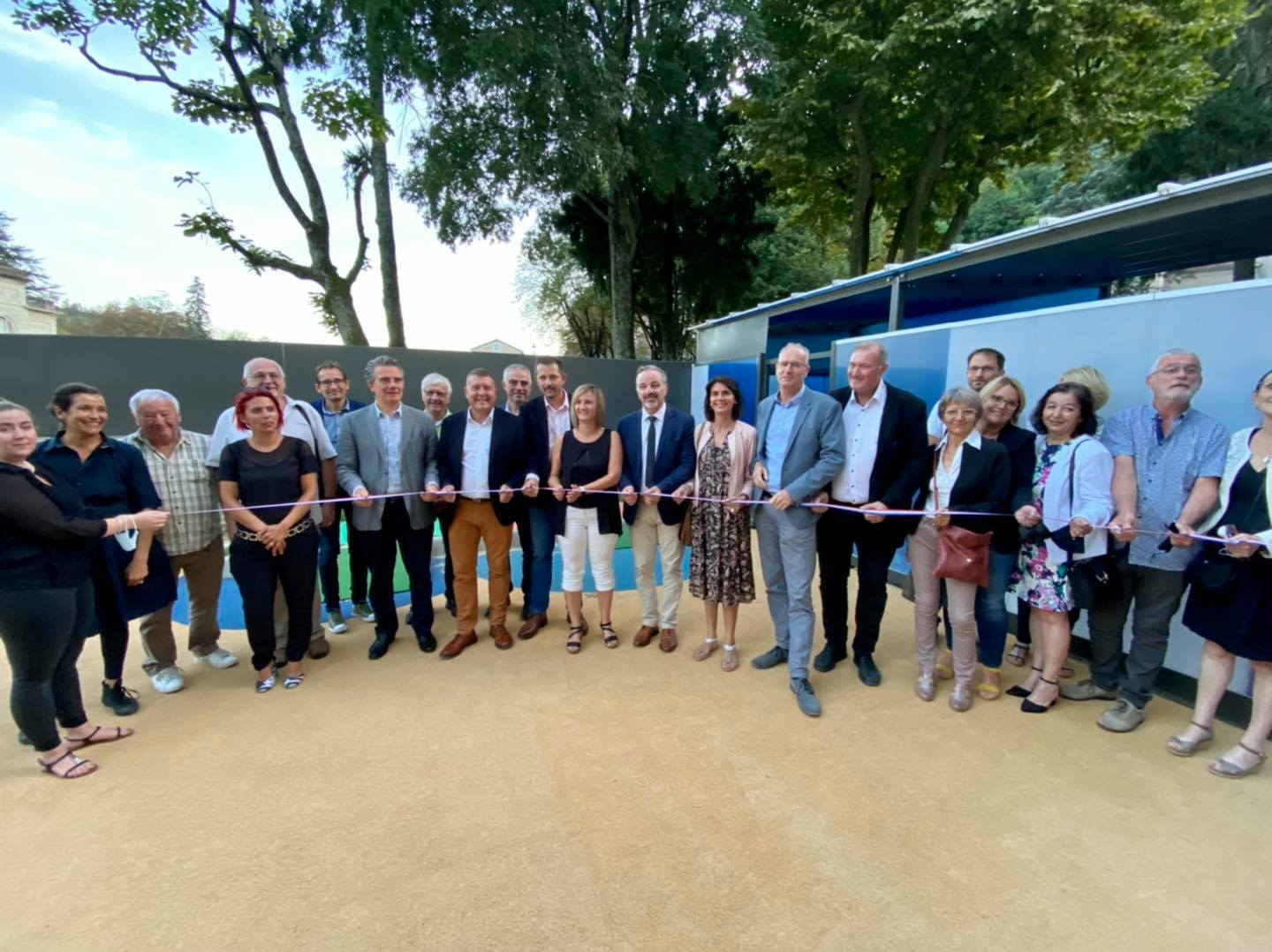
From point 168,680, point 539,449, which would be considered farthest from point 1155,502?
point 168,680

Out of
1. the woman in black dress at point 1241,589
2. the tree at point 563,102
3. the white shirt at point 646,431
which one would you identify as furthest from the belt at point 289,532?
the tree at point 563,102

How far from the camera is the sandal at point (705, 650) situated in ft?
11.6

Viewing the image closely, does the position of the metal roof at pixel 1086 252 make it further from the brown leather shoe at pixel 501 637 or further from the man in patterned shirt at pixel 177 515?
the man in patterned shirt at pixel 177 515

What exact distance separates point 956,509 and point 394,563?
3232 mm

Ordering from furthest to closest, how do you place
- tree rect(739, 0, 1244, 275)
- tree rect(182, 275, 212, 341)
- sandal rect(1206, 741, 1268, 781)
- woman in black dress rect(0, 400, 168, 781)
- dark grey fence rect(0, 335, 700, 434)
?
tree rect(182, 275, 212, 341), tree rect(739, 0, 1244, 275), dark grey fence rect(0, 335, 700, 434), sandal rect(1206, 741, 1268, 781), woman in black dress rect(0, 400, 168, 781)

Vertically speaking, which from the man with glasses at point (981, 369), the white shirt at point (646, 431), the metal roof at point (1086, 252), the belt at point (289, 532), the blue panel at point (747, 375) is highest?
the metal roof at point (1086, 252)

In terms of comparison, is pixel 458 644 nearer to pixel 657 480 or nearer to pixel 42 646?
pixel 657 480

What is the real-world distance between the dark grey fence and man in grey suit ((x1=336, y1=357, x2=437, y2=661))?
3681 millimetres

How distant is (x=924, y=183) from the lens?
35.9 feet

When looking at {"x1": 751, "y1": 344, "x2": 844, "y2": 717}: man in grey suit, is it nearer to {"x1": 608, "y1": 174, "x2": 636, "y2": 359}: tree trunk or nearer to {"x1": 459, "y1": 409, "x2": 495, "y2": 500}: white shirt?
{"x1": 459, "y1": 409, "x2": 495, "y2": 500}: white shirt

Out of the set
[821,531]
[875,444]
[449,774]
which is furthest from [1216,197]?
[449,774]

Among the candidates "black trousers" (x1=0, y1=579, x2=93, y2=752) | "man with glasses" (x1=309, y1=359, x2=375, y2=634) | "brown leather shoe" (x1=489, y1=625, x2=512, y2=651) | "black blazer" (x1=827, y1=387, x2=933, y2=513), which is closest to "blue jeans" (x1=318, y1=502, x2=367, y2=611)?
"man with glasses" (x1=309, y1=359, x2=375, y2=634)

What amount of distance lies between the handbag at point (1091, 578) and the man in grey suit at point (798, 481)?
1140 mm

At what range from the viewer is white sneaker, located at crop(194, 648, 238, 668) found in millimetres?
3471
